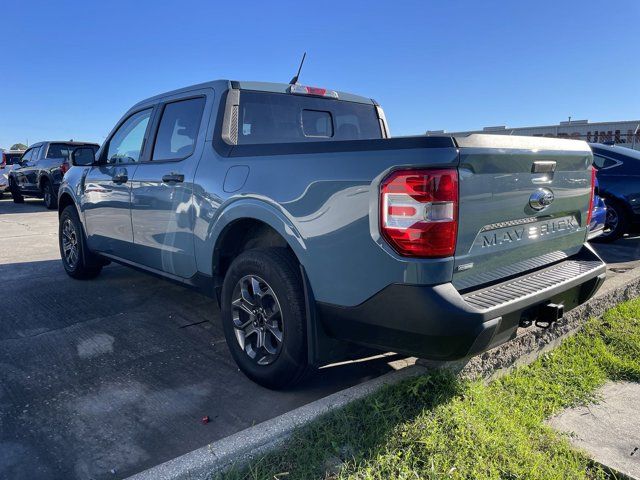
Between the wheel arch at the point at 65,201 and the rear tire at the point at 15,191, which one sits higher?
the wheel arch at the point at 65,201

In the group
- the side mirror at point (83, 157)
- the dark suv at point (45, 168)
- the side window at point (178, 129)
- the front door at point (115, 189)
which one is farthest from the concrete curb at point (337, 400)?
the dark suv at point (45, 168)

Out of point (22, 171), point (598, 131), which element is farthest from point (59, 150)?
point (598, 131)

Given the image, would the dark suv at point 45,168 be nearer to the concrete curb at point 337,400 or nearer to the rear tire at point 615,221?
the rear tire at point 615,221

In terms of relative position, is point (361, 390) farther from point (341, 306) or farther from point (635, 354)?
point (635, 354)

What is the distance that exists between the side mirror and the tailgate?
162 inches

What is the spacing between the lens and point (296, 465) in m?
2.23

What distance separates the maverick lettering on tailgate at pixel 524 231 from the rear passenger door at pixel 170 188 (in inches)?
80.3

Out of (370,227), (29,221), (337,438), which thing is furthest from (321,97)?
(29,221)

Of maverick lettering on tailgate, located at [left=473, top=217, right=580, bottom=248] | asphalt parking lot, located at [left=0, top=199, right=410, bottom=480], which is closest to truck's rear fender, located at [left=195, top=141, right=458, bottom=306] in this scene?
maverick lettering on tailgate, located at [left=473, top=217, right=580, bottom=248]

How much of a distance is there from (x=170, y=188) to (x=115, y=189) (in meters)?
1.14

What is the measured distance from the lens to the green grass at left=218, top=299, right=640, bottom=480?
Answer: 2221mm

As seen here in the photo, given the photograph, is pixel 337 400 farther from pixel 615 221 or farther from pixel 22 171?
A: pixel 22 171

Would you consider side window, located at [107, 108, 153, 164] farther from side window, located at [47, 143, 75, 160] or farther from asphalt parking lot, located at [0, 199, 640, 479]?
side window, located at [47, 143, 75, 160]

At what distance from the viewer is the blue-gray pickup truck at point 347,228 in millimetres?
2236
